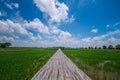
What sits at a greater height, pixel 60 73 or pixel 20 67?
pixel 60 73

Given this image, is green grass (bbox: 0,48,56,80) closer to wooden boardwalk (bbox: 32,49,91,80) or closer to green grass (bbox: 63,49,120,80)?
wooden boardwalk (bbox: 32,49,91,80)

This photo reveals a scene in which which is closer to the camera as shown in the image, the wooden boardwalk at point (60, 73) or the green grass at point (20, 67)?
the wooden boardwalk at point (60, 73)

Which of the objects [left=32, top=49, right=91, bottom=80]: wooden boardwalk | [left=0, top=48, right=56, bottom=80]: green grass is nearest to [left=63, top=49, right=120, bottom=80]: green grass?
[left=32, top=49, right=91, bottom=80]: wooden boardwalk

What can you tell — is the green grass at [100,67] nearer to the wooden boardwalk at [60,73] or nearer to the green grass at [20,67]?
the wooden boardwalk at [60,73]

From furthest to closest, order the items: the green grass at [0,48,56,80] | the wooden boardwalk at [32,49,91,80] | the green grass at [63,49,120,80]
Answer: the green grass at [63,49,120,80] → the green grass at [0,48,56,80] → the wooden boardwalk at [32,49,91,80]

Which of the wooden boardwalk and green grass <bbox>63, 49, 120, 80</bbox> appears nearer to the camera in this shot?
the wooden boardwalk

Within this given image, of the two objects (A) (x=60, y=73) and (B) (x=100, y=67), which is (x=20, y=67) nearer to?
(A) (x=60, y=73)

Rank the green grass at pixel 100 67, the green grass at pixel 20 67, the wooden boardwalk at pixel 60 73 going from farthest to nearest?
the green grass at pixel 100 67 → the green grass at pixel 20 67 → the wooden boardwalk at pixel 60 73

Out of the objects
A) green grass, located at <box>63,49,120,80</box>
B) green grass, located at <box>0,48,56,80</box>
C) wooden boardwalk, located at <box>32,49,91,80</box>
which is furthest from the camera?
green grass, located at <box>63,49,120,80</box>

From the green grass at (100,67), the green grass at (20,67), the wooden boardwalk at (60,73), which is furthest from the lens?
the green grass at (100,67)

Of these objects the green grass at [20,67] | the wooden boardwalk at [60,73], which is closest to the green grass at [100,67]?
the wooden boardwalk at [60,73]

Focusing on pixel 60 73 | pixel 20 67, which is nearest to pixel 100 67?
pixel 60 73

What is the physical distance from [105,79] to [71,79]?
191 centimetres

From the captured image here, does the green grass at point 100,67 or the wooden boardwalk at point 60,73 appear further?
the green grass at point 100,67
